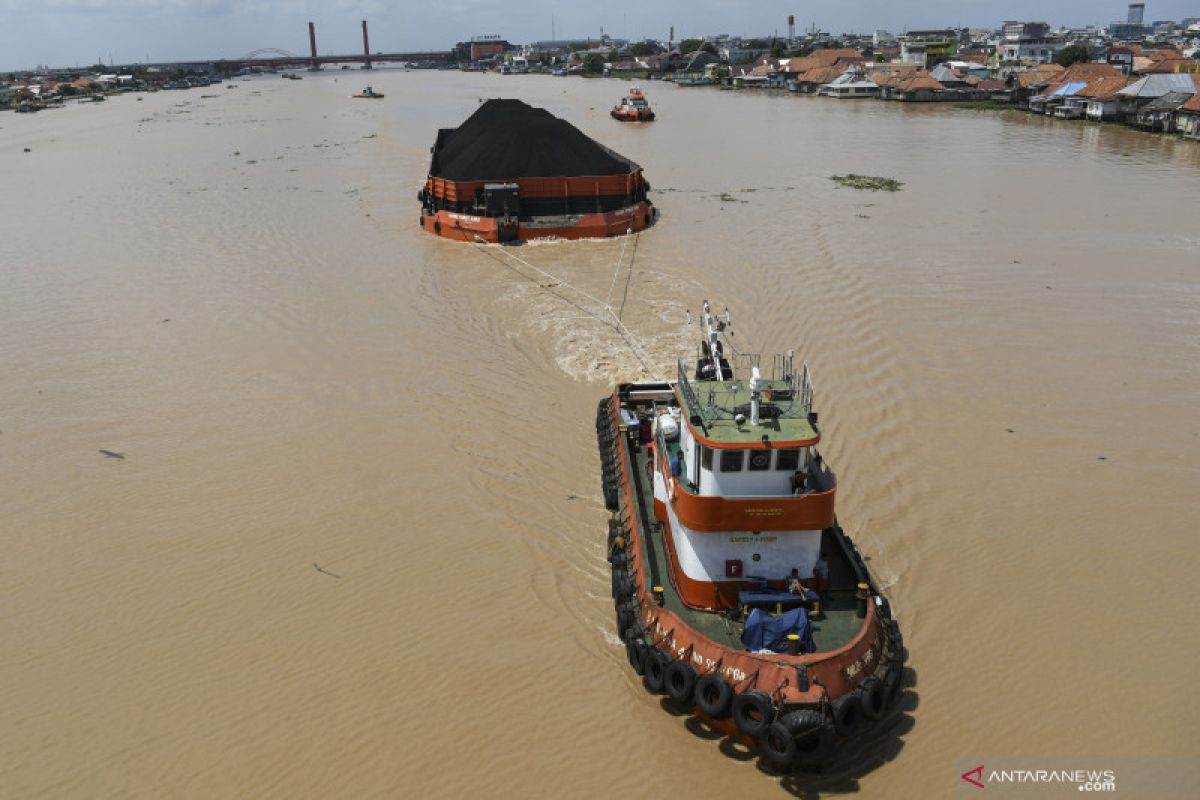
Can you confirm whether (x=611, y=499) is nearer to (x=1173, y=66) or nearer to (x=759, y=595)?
(x=759, y=595)

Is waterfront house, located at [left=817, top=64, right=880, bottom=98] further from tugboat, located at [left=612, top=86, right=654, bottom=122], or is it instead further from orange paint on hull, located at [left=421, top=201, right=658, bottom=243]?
orange paint on hull, located at [left=421, top=201, right=658, bottom=243]

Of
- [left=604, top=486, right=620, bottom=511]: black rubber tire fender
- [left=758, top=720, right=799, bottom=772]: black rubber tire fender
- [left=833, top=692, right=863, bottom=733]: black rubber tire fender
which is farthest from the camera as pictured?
[left=604, top=486, right=620, bottom=511]: black rubber tire fender

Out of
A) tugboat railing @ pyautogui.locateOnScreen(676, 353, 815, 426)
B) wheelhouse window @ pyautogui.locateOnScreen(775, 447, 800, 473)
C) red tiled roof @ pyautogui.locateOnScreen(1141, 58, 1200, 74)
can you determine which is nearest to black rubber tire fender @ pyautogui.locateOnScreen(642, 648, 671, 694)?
wheelhouse window @ pyautogui.locateOnScreen(775, 447, 800, 473)

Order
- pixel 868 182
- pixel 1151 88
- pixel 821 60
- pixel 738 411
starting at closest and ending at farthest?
pixel 738 411 → pixel 868 182 → pixel 1151 88 → pixel 821 60

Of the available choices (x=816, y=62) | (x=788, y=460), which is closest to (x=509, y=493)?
(x=788, y=460)

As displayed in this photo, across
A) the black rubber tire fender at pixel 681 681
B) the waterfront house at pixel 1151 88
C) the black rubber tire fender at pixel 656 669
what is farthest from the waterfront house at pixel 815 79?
the black rubber tire fender at pixel 681 681

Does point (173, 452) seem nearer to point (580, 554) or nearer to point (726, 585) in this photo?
point (580, 554)
